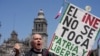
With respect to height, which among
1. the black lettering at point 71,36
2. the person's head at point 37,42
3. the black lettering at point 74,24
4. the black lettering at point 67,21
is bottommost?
the person's head at point 37,42

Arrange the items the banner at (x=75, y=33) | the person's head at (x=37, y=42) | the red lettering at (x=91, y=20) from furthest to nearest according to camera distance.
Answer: the red lettering at (x=91, y=20), the banner at (x=75, y=33), the person's head at (x=37, y=42)

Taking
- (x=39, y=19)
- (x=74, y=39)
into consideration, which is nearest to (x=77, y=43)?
(x=74, y=39)

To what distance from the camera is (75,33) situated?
6973mm

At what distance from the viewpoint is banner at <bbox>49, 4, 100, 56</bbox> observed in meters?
6.84

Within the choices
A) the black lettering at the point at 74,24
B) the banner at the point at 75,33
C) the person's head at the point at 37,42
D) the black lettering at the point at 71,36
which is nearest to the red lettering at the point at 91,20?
the banner at the point at 75,33

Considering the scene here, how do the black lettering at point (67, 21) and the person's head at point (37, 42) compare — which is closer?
the person's head at point (37, 42)

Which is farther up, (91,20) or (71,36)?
(91,20)

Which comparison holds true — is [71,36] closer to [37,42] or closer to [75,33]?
[75,33]

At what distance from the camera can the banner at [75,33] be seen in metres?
6.84

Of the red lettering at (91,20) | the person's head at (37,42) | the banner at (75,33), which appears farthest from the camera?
the red lettering at (91,20)

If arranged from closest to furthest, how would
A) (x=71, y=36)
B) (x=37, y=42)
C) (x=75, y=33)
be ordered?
(x=37, y=42) < (x=71, y=36) < (x=75, y=33)

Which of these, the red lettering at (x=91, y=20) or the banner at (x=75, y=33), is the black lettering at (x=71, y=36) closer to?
the banner at (x=75, y=33)

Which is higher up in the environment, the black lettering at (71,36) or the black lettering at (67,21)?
the black lettering at (67,21)

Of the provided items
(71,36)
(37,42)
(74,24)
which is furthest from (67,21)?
(37,42)
